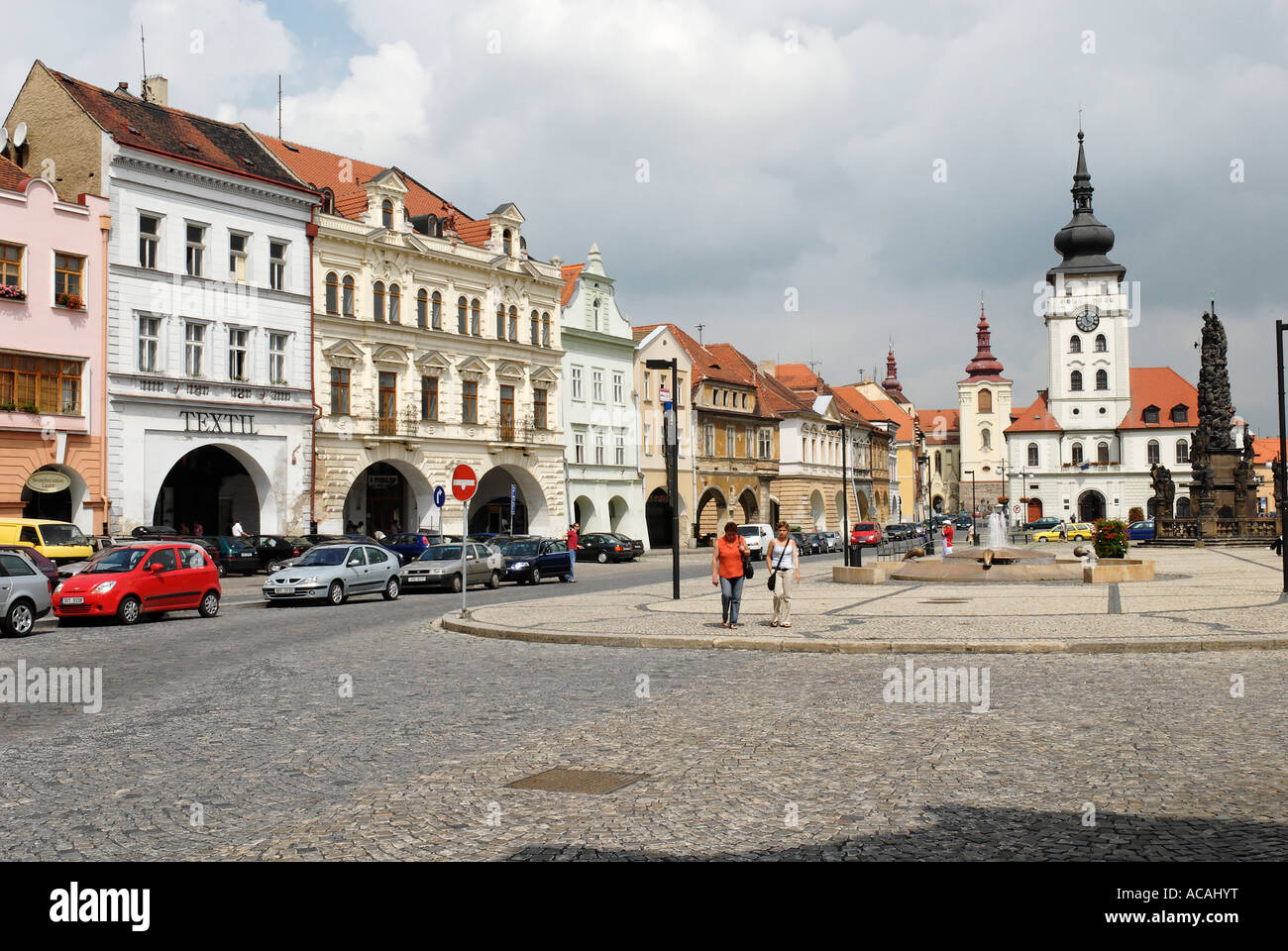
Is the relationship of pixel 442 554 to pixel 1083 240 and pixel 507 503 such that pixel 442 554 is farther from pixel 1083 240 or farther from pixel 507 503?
pixel 1083 240

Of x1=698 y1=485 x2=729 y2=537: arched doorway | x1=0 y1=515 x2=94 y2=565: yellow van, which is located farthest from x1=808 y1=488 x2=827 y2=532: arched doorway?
x1=0 y1=515 x2=94 y2=565: yellow van

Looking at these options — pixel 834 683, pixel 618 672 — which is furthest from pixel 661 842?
pixel 618 672

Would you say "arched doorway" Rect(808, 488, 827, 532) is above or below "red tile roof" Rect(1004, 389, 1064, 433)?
below

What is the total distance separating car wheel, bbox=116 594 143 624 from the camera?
73.6ft

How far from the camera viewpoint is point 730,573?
62.3 feet

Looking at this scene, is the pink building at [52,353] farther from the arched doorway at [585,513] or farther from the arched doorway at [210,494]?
the arched doorway at [585,513]

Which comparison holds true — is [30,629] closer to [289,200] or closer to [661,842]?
[661,842]

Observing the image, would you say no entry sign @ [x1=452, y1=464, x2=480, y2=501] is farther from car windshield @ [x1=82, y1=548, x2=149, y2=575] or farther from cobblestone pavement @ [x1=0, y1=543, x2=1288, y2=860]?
cobblestone pavement @ [x1=0, y1=543, x2=1288, y2=860]

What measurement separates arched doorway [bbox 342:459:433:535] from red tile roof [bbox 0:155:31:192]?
56.8 ft

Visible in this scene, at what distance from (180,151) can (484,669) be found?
1401 inches

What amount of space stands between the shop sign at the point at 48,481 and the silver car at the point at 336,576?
1370cm

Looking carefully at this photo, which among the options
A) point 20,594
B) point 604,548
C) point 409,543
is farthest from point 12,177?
point 604,548

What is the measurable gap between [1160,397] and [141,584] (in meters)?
113

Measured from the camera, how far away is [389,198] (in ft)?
170
